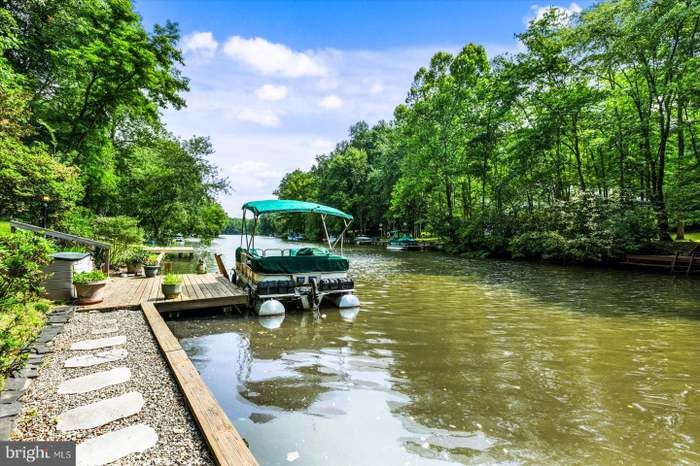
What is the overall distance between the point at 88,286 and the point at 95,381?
183 inches

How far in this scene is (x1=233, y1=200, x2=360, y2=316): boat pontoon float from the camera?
10266mm

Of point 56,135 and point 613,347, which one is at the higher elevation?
point 56,135

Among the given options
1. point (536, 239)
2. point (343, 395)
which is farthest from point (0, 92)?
point (536, 239)

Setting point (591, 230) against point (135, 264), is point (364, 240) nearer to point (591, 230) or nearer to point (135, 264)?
point (591, 230)

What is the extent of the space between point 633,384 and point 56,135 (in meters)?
22.3

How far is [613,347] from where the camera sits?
737 centimetres

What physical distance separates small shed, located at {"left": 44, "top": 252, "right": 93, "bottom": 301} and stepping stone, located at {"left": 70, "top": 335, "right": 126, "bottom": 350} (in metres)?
3.13

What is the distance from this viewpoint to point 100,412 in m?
3.62

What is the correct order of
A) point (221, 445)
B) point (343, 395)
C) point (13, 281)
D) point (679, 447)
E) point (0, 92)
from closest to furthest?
1. point (221, 445)
2. point (679, 447)
3. point (13, 281)
4. point (343, 395)
5. point (0, 92)

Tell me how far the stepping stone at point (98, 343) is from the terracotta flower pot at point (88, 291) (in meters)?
2.76

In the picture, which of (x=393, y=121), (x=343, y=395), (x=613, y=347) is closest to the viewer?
(x=343, y=395)

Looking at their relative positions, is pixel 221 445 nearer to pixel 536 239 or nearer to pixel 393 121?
pixel 536 239

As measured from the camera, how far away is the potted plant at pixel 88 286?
26.2 ft

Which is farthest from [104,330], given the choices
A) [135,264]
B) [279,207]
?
[135,264]
